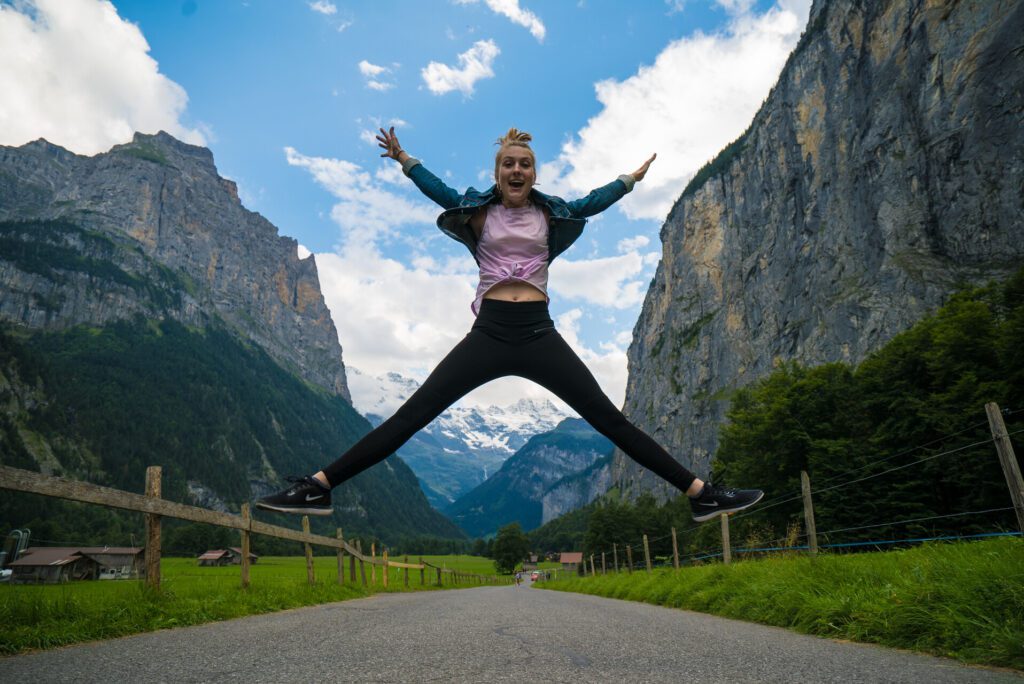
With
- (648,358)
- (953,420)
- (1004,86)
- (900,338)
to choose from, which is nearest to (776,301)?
(1004,86)

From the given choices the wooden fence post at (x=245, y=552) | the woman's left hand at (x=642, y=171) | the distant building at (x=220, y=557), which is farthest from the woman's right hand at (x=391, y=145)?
the distant building at (x=220, y=557)

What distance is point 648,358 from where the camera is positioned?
14175 centimetres

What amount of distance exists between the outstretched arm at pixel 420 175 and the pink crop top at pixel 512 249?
297 millimetres

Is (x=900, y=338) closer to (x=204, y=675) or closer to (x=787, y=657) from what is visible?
(x=787, y=657)

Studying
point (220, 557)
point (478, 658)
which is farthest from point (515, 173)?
point (220, 557)

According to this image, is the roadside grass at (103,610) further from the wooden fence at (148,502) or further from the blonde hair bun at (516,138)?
the blonde hair bun at (516,138)

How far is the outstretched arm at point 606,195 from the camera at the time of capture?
4.22 metres

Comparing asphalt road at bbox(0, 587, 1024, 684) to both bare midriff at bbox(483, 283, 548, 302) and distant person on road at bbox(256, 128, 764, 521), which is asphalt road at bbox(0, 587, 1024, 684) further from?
bare midriff at bbox(483, 283, 548, 302)

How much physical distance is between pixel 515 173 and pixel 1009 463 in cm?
494

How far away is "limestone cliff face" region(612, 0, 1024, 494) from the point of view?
58.9 m

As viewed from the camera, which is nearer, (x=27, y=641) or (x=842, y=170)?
(x=27, y=641)

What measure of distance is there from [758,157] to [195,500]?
145584 millimetres

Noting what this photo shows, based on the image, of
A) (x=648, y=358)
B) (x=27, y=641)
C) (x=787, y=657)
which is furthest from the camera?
(x=648, y=358)

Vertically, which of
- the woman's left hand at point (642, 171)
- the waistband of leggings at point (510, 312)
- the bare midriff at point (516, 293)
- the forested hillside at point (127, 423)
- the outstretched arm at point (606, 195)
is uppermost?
the forested hillside at point (127, 423)
